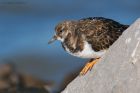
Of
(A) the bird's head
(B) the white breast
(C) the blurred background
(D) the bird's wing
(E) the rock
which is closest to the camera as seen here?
(E) the rock

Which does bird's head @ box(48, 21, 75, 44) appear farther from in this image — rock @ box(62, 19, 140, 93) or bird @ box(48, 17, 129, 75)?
rock @ box(62, 19, 140, 93)

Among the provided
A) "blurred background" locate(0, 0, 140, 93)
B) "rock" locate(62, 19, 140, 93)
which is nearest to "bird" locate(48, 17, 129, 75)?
"rock" locate(62, 19, 140, 93)

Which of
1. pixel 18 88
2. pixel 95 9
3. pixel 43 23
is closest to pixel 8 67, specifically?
pixel 18 88

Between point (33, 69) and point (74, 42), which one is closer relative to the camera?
point (74, 42)

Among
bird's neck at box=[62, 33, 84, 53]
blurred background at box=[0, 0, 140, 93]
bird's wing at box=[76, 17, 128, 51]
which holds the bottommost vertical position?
blurred background at box=[0, 0, 140, 93]

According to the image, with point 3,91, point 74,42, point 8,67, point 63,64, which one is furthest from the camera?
point 63,64

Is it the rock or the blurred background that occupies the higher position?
the rock

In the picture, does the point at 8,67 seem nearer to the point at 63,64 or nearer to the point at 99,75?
the point at 63,64

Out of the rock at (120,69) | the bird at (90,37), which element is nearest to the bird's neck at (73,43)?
the bird at (90,37)

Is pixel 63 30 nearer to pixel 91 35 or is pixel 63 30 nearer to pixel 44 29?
pixel 91 35
